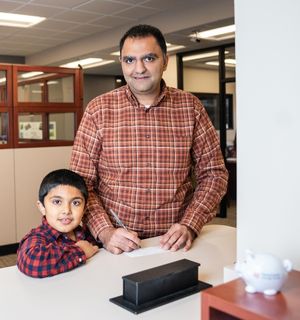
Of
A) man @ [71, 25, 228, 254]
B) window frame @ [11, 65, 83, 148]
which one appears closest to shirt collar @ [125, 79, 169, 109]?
man @ [71, 25, 228, 254]

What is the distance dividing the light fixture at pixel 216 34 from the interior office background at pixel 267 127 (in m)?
5.06

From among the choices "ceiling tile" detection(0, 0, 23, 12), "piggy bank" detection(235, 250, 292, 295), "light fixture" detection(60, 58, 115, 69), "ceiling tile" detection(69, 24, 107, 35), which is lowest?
"piggy bank" detection(235, 250, 292, 295)

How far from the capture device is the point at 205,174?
1.78 m

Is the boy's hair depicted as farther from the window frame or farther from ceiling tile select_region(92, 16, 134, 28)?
ceiling tile select_region(92, 16, 134, 28)

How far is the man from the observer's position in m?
1.62

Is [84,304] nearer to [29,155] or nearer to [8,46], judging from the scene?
[29,155]

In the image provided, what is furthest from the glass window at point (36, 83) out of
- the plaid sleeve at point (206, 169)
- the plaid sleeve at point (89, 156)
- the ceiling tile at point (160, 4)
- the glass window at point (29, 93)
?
the plaid sleeve at point (206, 169)

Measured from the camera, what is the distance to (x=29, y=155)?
183 inches

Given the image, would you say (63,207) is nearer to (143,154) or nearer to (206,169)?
(143,154)

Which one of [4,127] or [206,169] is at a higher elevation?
[4,127]

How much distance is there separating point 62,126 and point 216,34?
255 centimetres

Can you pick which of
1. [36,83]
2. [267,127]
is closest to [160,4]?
[36,83]

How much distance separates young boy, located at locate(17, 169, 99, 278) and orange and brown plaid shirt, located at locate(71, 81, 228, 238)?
0.56 feet

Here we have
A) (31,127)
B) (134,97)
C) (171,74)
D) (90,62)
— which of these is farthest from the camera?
(90,62)
